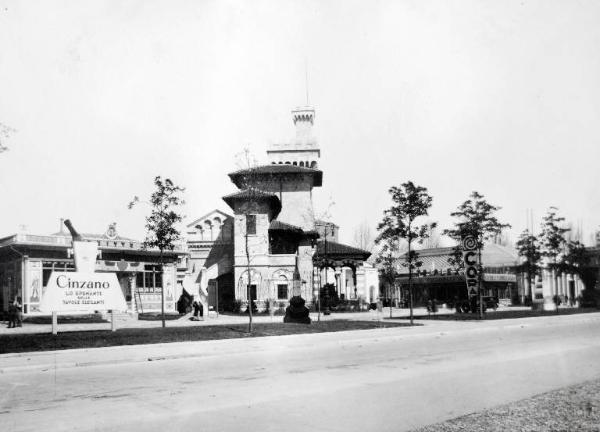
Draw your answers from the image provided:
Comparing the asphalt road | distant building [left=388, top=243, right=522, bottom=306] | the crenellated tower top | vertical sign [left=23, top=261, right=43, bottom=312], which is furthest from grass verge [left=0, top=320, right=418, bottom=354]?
the crenellated tower top

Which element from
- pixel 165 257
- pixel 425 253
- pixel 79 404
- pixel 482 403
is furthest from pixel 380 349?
pixel 425 253

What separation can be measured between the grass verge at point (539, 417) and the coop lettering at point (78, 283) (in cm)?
1765

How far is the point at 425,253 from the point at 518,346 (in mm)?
65079

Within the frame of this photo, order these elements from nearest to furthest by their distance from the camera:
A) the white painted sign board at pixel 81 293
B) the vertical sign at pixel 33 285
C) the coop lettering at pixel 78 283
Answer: the white painted sign board at pixel 81 293, the coop lettering at pixel 78 283, the vertical sign at pixel 33 285

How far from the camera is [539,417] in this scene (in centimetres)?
657

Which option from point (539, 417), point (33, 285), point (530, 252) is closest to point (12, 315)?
point (33, 285)

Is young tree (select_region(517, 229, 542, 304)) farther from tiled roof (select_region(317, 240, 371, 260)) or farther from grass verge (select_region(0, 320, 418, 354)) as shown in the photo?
grass verge (select_region(0, 320, 418, 354))

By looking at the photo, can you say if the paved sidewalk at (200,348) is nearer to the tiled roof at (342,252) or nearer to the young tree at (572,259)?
the young tree at (572,259)

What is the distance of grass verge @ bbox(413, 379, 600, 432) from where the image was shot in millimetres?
6090

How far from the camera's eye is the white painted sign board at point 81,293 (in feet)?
68.8

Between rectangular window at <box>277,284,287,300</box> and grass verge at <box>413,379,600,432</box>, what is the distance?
40972mm

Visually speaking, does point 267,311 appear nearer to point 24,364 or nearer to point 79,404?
point 24,364

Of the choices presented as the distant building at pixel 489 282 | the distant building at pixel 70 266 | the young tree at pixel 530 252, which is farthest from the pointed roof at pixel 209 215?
the young tree at pixel 530 252

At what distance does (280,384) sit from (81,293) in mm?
13617
